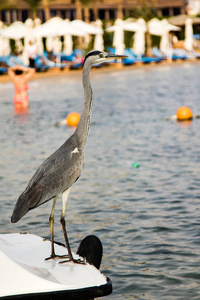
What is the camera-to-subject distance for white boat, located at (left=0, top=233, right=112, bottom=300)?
4.82 metres

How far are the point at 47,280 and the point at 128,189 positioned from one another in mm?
5966

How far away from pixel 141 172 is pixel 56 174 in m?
6.60

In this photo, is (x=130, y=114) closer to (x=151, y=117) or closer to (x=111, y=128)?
(x=151, y=117)

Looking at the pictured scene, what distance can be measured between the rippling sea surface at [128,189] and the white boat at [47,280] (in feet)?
4.14

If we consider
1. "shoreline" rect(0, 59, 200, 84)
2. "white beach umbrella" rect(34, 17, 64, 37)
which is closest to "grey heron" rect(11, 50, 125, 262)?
"shoreline" rect(0, 59, 200, 84)

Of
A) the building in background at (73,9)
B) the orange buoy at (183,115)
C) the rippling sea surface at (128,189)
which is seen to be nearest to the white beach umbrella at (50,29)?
the rippling sea surface at (128,189)

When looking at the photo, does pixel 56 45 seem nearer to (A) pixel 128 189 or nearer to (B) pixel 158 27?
(B) pixel 158 27

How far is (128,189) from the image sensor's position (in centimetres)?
1080

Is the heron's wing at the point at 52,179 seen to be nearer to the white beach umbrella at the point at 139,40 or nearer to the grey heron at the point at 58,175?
the grey heron at the point at 58,175

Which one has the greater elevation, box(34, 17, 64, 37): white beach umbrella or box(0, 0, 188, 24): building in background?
box(34, 17, 64, 37): white beach umbrella

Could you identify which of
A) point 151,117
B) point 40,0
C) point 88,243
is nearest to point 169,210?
point 88,243

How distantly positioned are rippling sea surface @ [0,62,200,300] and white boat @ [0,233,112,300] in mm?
1263

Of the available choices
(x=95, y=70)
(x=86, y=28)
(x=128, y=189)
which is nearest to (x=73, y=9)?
(x=86, y=28)

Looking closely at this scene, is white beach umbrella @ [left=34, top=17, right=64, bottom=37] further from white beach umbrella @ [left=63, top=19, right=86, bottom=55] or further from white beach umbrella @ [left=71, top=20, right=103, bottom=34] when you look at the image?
white beach umbrella @ [left=71, top=20, right=103, bottom=34]
